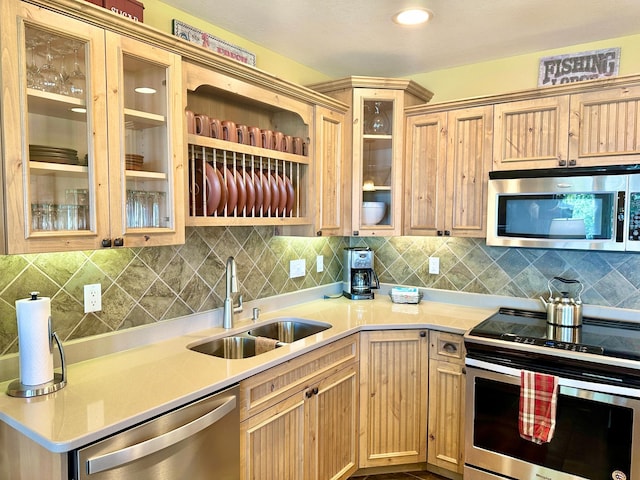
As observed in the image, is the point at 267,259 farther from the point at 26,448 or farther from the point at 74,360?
the point at 26,448

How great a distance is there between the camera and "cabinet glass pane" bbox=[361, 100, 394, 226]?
2855 mm

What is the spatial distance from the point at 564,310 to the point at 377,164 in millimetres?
1392

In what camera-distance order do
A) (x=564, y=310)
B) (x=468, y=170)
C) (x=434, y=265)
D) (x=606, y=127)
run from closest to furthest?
1. (x=606, y=127)
2. (x=564, y=310)
3. (x=468, y=170)
4. (x=434, y=265)

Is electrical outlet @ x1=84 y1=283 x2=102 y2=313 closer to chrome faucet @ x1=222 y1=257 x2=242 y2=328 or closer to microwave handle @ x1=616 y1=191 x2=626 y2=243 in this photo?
chrome faucet @ x1=222 y1=257 x2=242 y2=328

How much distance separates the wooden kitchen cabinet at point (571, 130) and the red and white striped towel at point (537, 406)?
3.76 ft

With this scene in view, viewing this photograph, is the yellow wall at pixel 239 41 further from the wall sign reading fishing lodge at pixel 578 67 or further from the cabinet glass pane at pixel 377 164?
the wall sign reading fishing lodge at pixel 578 67

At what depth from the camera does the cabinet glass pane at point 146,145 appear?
1.68 metres

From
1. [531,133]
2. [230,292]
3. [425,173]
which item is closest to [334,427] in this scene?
[230,292]

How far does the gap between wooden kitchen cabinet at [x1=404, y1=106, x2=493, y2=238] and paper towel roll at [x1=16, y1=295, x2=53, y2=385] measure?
2.09m

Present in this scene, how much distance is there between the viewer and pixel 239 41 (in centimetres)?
250

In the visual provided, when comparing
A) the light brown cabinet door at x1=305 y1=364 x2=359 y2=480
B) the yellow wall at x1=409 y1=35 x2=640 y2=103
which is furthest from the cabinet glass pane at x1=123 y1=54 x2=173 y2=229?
the yellow wall at x1=409 y1=35 x2=640 y2=103

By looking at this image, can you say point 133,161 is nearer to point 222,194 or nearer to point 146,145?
point 146,145

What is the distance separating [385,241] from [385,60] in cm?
127

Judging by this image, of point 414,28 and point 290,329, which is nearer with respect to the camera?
point 414,28
